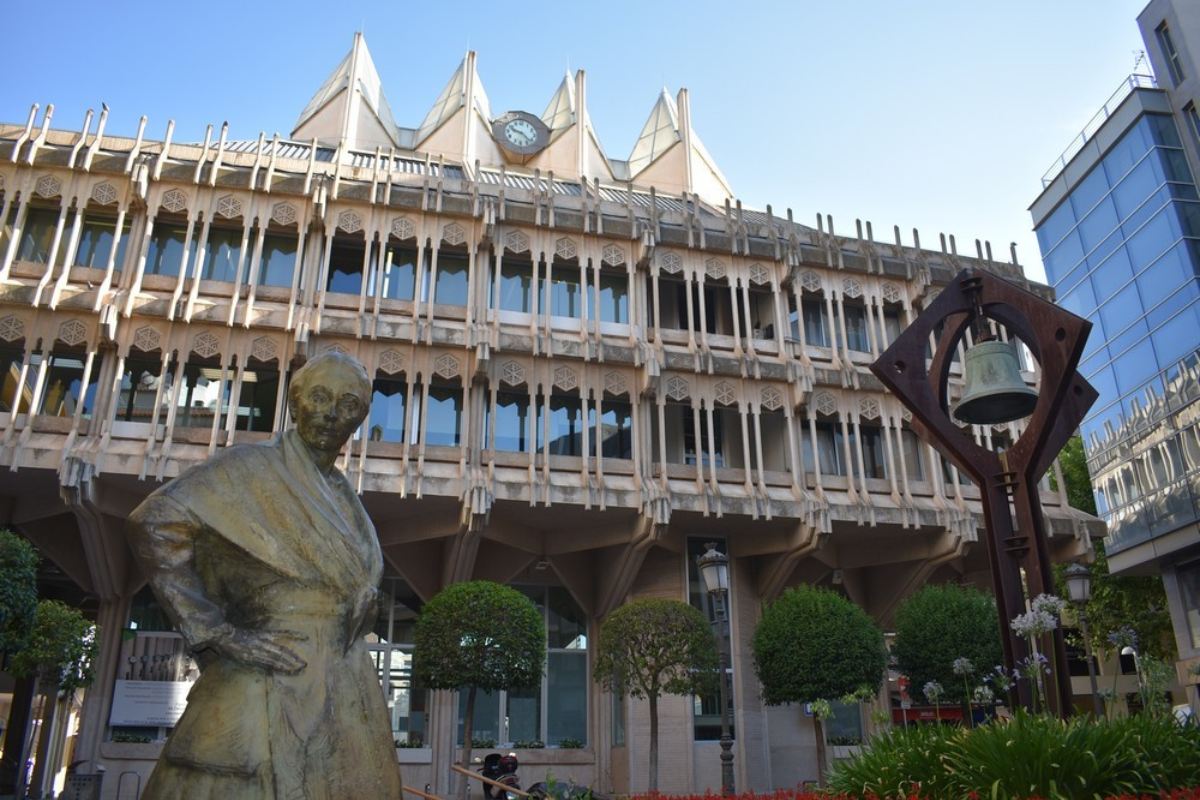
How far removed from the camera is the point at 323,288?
79.4 ft

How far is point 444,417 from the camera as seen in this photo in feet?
78.9

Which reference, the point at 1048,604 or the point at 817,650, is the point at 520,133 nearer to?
the point at 817,650

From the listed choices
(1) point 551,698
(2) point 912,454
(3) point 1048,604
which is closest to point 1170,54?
(2) point 912,454

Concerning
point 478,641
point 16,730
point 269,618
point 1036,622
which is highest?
point 478,641

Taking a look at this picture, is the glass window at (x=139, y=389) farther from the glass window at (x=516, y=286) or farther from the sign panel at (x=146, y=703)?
the glass window at (x=516, y=286)

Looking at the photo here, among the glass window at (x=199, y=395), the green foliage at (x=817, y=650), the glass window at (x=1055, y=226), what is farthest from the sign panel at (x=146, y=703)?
the glass window at (x=1055, y=226)

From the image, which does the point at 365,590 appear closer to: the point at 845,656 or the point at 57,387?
the point at 845,656

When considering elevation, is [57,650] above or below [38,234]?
below

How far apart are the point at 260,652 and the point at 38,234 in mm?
24941

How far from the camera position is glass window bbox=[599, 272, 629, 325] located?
2650 centimetres

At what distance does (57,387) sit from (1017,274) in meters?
26.7

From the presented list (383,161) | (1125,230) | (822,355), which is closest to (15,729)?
(383,161)

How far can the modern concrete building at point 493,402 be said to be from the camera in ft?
73.2

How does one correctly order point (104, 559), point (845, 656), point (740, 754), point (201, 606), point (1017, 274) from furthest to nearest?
point (1017, 274), point (740, 754), point (104, 559), point (845, 656), point (201, 606)
